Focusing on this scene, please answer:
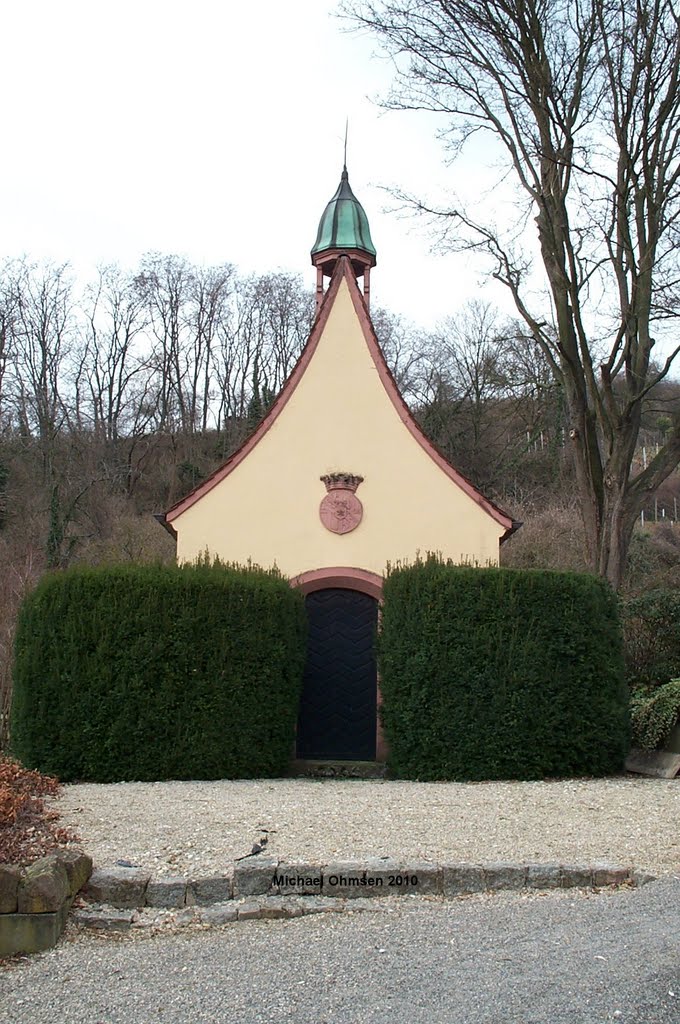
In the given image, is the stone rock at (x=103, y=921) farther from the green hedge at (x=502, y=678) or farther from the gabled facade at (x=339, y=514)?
the gabled facade at (x=339, y=514)

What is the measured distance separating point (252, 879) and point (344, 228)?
1123 centimetres

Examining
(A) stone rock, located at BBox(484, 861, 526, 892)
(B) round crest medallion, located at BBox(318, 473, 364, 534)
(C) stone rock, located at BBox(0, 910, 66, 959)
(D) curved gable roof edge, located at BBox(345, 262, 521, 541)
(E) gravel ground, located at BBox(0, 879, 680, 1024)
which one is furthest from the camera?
(D) curved gable roof edge, located at BBox(345, 262, 521, 541)

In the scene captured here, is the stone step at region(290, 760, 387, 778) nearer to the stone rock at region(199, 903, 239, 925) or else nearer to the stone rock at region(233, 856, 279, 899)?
the stone rock at region(233, 856, 279, 899)

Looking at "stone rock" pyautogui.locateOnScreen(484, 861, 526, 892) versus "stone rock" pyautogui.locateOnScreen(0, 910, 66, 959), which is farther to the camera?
"stone rock" pyautogui.locateOnScreen(484, 861, 526, 892)

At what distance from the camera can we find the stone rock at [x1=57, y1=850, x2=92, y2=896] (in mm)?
5867

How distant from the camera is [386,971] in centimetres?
501

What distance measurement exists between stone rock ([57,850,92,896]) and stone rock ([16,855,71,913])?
0.24m

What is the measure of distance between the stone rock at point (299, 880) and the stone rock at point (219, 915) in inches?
14.9

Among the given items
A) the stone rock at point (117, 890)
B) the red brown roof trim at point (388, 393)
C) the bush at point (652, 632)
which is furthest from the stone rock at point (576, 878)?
the bush at point (652, 632)

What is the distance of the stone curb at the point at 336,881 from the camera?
6.04 m

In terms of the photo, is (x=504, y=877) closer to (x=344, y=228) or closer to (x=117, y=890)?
(x=117, y=890)

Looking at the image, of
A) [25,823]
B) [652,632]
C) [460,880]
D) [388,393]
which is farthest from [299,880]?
[652,632]

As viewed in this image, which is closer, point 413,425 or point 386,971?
point 386,971

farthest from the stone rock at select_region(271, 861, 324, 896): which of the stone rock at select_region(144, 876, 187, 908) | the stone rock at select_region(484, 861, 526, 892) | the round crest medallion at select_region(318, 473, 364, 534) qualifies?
the round crest medallion at select_region(318, 473, 364, 534)
